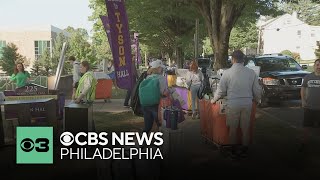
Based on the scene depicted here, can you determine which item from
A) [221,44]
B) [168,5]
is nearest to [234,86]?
[221,44]

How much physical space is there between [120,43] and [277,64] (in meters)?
8.44

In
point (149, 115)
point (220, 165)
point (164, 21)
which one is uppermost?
point (164, 21)

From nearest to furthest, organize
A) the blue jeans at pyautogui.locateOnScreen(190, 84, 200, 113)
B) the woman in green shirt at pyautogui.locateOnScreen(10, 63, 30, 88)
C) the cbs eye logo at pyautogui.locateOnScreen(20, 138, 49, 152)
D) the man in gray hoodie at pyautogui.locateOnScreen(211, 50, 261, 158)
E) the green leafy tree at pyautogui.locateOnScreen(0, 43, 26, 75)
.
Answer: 1. the cbs eye logo at pyautogui.locateOnScreen(20, 138, 49, 152)
2. the man in gray hoodie at pyautogui.locateOnScreen(211, 50, 261, 158)
3. the woman in green shirt at pyautogui.locateOnScreen(10, 63, 30, 88)
4. the blue jeans at pyautogui.locateOnScreen(190, 84, 200, 113)
5. the green leafy tree at pyautogui.locateOnScreen(0, 43, 26, 75)

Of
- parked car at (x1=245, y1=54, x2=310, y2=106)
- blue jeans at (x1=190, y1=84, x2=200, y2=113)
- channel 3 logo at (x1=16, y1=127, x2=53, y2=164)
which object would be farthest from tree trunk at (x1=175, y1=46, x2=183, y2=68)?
channel 3 logo at (x1=16, y1=127, x2=53, y2=164)

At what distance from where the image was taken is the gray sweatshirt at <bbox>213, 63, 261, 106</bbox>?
670 cm

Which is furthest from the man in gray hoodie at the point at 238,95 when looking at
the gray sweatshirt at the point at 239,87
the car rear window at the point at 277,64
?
the car rear window at the point at 277,64

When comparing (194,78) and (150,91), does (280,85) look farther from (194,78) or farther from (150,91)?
(150,91)

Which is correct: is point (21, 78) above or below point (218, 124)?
above

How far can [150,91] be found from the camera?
7262mm

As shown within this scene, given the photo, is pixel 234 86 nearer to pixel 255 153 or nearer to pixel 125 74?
pixel 255 153

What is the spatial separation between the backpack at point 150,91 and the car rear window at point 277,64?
855 centimetres

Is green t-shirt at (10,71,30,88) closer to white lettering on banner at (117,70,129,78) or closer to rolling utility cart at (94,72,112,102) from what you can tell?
white lettering on banner at (117,70,129,78)

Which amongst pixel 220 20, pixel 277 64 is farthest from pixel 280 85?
pixel 220 20

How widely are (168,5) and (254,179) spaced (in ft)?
47.7
